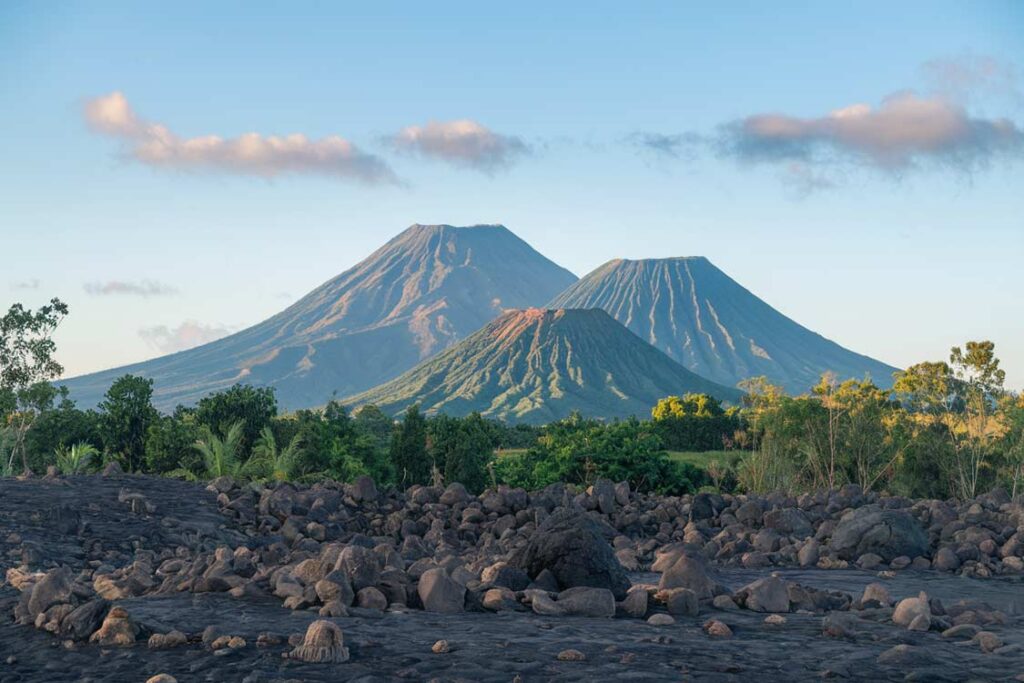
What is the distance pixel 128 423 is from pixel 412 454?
7408mm

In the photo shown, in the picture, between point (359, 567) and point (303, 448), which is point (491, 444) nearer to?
point (303, 448)

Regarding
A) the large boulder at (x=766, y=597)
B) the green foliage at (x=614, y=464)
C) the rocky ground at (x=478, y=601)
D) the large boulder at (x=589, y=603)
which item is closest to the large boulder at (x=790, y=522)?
the rocky ground at (x=478, y=601)

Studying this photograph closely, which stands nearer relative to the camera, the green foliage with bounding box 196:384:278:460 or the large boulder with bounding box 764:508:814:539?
the large boulder with bounding box 764:508:814:539

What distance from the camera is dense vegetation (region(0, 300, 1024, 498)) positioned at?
911 inches

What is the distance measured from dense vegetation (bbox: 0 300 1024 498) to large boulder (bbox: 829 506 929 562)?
6.90 metres

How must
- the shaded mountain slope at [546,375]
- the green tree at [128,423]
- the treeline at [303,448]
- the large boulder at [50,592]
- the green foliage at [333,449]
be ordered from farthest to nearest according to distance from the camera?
the shaded mountain slope at [546,375] → the green tree at [128,423] → the green foliage at [333,449] → the treeline at [303,448] → the large boulder at [50,592]

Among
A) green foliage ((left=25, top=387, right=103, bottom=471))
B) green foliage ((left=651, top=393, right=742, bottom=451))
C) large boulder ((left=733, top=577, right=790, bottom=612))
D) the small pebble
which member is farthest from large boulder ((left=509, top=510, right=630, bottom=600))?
green foliage ((left=651, top=393, right=742, bottom=451))

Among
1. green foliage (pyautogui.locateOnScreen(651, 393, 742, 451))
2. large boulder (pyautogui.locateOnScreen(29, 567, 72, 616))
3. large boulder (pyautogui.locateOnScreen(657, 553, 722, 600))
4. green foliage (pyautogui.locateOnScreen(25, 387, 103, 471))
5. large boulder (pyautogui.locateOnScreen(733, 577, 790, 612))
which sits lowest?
green foliage (pyautogui.locateOnScreen(651, 393, 742, 451))

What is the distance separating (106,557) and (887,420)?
25.9 meters

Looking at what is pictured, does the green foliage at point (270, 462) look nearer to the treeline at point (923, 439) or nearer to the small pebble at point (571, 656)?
the treeline at point (923, 439)

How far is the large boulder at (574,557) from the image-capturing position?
9617mm

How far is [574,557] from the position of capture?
9.72 m

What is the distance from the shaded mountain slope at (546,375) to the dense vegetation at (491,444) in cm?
11578

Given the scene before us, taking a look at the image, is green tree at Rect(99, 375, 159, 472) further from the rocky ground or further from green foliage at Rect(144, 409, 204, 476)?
the rocky ground
